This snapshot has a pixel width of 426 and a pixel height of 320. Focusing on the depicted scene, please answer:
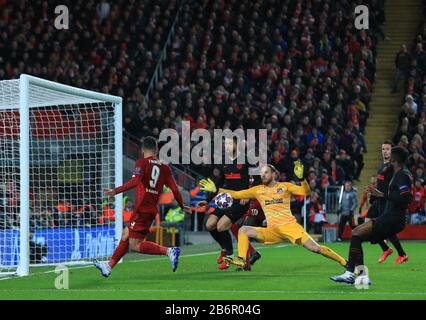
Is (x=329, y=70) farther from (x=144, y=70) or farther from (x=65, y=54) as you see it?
(x=65, y=54)

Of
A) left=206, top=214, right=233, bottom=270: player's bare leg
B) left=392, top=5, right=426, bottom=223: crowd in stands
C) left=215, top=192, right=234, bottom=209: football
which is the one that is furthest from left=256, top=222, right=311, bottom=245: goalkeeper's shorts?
left=392, top=5, right=426, bottom=223: crowd in stands

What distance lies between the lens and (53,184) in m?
20.3

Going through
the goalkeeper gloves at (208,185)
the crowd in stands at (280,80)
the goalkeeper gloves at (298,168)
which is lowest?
the goalkeeper gloves at (208,185)

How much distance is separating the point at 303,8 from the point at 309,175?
27.6ft

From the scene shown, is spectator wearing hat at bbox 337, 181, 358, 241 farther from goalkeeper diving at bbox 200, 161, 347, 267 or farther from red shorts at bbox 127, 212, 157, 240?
red shorts at bbox 127, 212, 157, 240

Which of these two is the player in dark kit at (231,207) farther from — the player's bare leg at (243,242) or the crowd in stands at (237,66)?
the crowd in stands at (237,66)

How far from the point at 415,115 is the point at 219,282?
16.3 metres

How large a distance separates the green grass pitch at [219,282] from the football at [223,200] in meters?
0.99

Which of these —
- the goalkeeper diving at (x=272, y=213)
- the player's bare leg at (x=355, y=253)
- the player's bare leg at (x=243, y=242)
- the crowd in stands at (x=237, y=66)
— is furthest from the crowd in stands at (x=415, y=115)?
the player's bare leg at (x=355, y=253)

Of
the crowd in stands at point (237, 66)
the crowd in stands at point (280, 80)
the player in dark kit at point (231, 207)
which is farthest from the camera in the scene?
the crowd in stands at point (237, 66)

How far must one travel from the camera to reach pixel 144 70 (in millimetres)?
30125

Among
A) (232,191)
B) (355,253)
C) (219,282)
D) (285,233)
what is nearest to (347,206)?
(232,191)

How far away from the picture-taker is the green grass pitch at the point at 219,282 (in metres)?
12.1

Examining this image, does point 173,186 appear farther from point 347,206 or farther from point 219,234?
point 347,206
